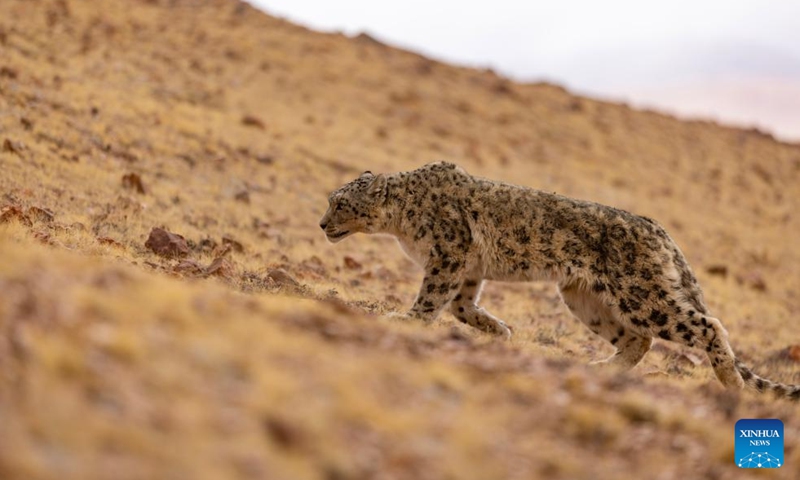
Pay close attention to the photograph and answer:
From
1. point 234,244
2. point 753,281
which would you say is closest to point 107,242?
point 234,244

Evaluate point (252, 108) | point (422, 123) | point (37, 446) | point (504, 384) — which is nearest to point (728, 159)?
point (422, 123)

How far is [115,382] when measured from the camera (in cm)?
584

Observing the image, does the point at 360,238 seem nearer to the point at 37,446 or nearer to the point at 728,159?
the point at 37,446

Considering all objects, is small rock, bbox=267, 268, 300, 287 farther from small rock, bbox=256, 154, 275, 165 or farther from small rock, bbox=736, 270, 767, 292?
small rock, bbox=736, 270, 767, 292

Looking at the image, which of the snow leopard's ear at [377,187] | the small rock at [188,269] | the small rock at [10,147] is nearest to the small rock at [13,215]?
the small rock at [188,269]

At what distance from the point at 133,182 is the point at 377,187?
916 cm

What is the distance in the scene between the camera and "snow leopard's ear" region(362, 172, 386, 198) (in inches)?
514

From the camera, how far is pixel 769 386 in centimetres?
1114

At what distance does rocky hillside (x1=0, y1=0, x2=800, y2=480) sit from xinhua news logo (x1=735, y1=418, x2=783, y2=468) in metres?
0.12

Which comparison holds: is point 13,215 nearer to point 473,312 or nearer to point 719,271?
point 473,312

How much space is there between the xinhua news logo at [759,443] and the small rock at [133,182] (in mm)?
15088

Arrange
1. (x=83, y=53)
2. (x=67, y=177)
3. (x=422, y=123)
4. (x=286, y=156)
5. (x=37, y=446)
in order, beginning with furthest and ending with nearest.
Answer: (x=422, y=123) < (x=83, y=53) < (x=286, y=156) < (x=67, y=177) < (x=37, y=446)

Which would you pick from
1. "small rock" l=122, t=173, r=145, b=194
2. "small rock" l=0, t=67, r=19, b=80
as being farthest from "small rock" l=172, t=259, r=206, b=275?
"small rock" l=0, t=67, r=19, b=80

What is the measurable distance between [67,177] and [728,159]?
4056 cm
